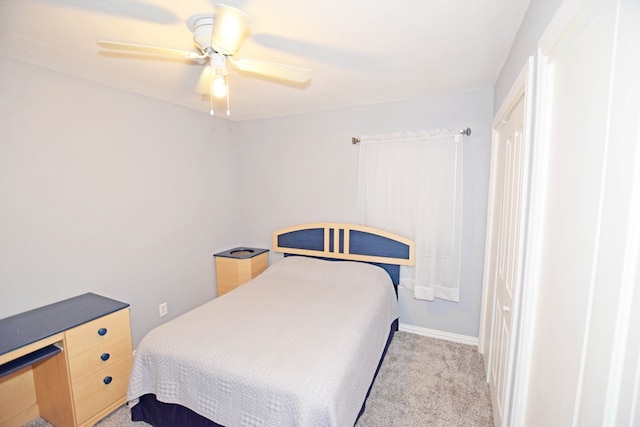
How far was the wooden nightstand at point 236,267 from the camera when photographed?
10.8 feet

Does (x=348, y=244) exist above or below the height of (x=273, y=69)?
below

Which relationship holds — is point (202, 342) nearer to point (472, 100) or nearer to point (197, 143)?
point (197, 143)

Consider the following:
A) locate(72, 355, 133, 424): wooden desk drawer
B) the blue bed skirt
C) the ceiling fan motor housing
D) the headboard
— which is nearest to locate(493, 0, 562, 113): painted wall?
the ceiling fan motor housing

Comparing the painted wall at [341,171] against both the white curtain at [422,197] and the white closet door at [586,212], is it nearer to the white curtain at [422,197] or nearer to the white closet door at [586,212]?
the white curtain at [422,197]

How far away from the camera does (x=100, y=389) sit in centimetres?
192

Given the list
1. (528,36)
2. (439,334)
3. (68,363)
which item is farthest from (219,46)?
(439,334)

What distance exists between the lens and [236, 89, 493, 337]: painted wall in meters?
2.65

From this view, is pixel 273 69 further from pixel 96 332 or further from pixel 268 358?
pixel 96 332

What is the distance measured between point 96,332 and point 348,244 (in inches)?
87.3

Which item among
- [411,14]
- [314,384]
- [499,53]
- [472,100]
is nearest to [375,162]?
[472,100]

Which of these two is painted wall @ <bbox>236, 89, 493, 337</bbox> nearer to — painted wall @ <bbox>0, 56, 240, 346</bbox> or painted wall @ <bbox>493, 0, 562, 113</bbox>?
painted wall @ <bbox>0, 56, 240, 346</bbox>

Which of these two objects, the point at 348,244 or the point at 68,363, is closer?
the point at 68,363

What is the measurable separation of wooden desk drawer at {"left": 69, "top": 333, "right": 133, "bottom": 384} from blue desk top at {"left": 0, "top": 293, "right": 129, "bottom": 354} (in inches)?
8.4

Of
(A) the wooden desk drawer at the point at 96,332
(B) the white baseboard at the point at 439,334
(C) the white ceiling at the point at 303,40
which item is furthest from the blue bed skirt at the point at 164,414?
(C) the white ceiling at the point at 303,40
